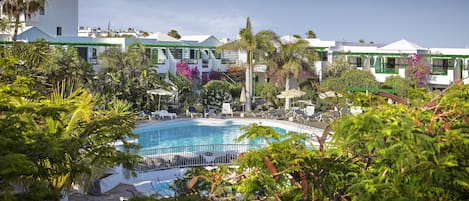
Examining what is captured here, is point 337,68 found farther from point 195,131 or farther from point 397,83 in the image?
point 195,131

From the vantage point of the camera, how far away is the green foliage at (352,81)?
31.8 meters

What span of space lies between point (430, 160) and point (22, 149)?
3761mm

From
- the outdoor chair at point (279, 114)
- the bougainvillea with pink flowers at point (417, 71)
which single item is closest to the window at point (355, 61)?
the bougainvillea with pink flowers at point (417, 71)

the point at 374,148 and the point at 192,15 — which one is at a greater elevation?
the point at 192,15

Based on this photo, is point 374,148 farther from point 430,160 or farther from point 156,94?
point 156,94

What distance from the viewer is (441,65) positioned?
34875mm

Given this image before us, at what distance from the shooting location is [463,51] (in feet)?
114

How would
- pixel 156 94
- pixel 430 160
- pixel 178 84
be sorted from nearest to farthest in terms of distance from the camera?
1. pixel 430 160
2. pixel 156 94
3. pixel 178 84

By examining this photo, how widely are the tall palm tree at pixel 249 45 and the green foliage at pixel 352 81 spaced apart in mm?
4228

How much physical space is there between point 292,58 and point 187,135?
26.6 ft

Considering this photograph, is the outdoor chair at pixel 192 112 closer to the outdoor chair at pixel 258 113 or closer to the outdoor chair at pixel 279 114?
the outdoor chair at pixel 258 113

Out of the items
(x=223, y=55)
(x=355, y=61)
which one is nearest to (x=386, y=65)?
(x=355, y=61)

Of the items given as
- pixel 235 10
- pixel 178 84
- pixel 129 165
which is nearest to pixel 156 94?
pixel 178 84

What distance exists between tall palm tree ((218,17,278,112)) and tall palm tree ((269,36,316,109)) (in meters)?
0.96
